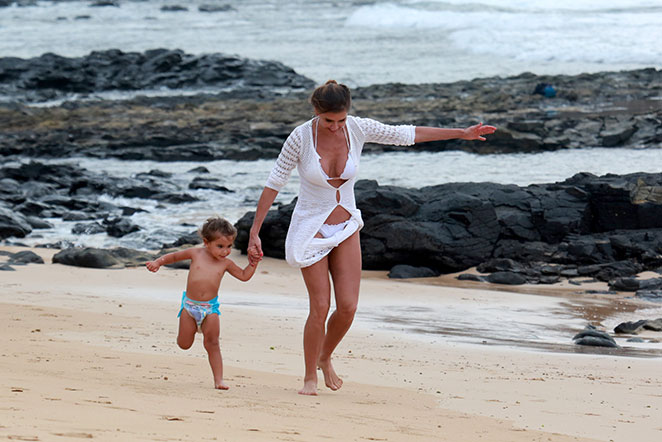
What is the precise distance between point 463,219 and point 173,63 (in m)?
28.1

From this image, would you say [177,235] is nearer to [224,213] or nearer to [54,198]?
[224,213]

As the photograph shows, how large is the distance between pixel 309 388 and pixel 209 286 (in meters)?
0.78

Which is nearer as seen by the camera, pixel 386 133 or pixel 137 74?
pixel 386 133

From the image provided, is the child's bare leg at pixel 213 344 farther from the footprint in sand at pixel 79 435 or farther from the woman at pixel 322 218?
the footprint in sand at pixel 79 435

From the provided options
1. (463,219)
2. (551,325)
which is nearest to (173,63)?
(463,219)

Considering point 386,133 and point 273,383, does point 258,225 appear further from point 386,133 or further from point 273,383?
point 273,383

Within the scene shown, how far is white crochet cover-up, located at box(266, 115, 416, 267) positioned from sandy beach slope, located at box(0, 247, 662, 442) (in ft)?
2.61

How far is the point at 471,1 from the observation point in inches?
2375

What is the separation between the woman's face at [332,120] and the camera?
5.05m

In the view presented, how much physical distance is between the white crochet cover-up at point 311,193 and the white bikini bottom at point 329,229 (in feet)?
0.08

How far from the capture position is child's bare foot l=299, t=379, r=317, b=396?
5.20 metres

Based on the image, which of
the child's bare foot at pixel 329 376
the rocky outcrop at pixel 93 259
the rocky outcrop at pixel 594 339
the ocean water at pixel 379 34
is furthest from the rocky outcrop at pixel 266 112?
the child's bare foot at pixel 329 376

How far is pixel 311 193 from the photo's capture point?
17.2 feet

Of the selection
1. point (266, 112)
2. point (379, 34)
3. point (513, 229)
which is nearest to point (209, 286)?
point (513, 229)
